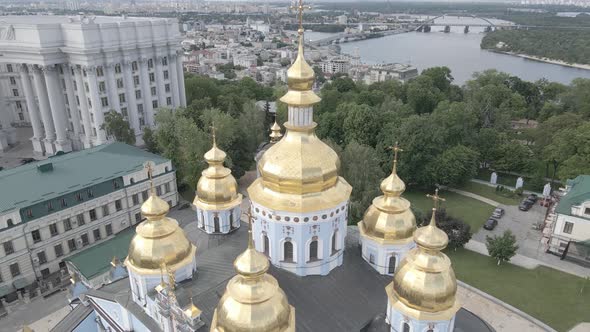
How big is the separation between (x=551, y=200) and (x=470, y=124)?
10647 millimetres

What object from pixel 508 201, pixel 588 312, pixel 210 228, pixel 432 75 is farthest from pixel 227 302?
pixel 432 75

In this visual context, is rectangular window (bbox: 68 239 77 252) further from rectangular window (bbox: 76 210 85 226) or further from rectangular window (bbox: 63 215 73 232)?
rectangular window (bbox: 76 210 85 226)

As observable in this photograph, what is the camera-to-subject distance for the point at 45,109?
4406 cm

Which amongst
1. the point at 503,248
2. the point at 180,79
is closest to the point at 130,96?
the point at 180,79

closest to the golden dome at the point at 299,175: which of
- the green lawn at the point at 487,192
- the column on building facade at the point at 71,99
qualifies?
the green lawn at the point at 487,192

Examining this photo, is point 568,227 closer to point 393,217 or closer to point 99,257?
point 393,217

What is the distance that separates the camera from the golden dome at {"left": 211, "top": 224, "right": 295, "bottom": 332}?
11898 millimetres

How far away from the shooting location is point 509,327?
21078 millimetres

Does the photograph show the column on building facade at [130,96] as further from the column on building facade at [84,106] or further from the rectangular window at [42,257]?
the rectangular window at [42,257]

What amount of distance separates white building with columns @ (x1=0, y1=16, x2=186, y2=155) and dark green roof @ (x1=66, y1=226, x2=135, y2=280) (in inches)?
884

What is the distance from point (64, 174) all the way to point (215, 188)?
1315cm

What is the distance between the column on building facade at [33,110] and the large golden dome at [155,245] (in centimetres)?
3683

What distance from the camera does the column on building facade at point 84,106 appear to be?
1668 inches

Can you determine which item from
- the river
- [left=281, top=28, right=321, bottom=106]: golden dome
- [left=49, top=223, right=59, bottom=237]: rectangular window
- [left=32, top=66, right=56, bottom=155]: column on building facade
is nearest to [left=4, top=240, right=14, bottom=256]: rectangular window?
[left=49, top=223, right=59, bottom=237]: rectangular window
